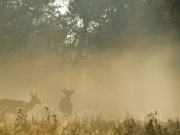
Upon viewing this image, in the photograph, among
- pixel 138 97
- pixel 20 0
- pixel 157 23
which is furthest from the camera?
pixel 138 97

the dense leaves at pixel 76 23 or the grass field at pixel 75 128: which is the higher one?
the dense leaves at pixel 76 23

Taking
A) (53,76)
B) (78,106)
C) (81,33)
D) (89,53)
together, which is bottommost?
(78,106)

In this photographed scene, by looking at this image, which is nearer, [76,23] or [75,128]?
[75,128]

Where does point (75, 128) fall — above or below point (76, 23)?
below

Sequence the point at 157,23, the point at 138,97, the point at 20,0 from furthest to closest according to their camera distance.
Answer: the point at 138,97, the point at 20,0, the point at 157,23

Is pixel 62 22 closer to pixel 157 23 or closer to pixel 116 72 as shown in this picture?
pixel 116 72

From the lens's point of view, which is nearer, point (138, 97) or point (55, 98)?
point (55, 98)

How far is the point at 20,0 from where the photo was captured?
25.4 metres

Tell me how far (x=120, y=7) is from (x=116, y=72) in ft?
20.2

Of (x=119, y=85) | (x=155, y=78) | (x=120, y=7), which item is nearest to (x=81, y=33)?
(x=120, y=7)

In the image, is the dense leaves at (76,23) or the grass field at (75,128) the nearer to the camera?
the grass field at (75,128)

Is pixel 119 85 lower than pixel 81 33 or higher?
lower

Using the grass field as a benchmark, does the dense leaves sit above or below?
above

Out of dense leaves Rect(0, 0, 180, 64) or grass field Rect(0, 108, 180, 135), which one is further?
dense leaves Rect(0, 0, 180, 64)
